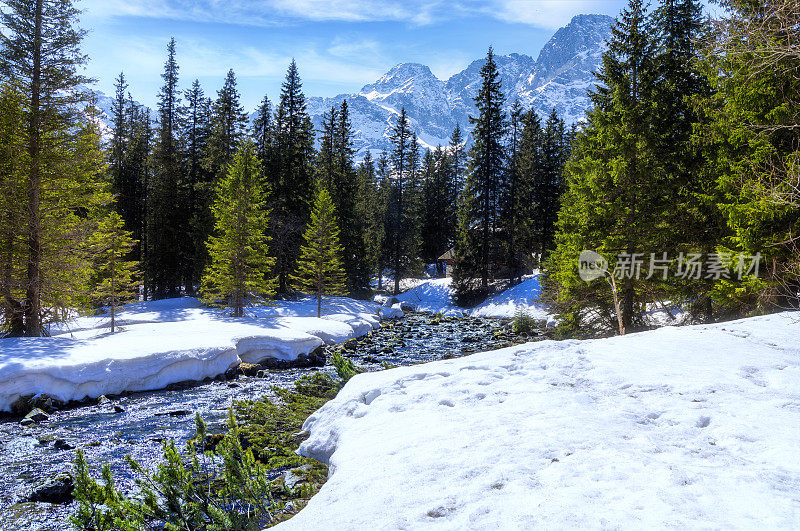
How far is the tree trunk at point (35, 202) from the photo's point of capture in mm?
15984

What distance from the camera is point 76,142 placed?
56.6 ft

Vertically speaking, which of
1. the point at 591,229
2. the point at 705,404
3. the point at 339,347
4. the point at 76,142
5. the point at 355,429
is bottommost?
the point at 339,347

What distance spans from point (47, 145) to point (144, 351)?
9.38 metres

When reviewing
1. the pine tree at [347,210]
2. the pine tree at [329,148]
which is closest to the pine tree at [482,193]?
the pine tree at [347,210]

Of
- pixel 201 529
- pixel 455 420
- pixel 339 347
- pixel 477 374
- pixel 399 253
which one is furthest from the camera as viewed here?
pixel 399 253

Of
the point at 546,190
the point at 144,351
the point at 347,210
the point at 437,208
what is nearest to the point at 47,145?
the point at 144,351

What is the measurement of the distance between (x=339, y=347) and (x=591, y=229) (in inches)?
521

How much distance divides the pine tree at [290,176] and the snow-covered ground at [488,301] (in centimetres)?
1347

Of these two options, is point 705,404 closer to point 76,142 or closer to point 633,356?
point 633,356

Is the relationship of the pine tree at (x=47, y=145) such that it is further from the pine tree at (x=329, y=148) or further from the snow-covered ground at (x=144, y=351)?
the pine tree at (x=329, y=148)

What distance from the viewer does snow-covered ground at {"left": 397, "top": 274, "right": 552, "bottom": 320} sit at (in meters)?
30.8

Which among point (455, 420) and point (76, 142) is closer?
point (455, 420)

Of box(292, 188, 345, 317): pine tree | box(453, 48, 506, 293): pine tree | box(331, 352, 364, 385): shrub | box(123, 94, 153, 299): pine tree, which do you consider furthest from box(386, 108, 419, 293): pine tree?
box(331, 352, 364, 385): shrub

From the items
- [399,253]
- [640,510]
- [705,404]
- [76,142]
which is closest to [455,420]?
[640,510]
